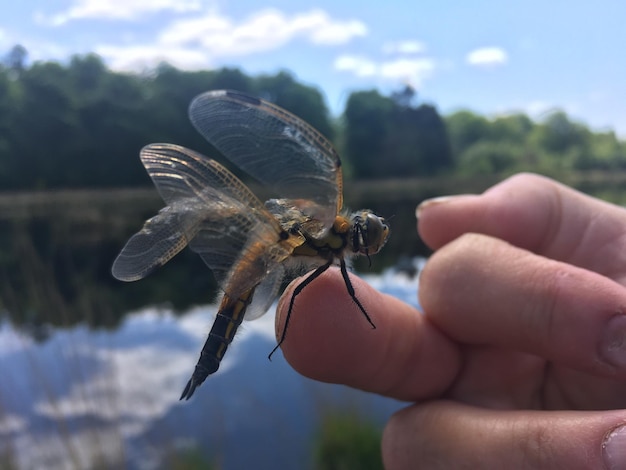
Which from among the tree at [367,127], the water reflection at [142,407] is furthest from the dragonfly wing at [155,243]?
the tree at [367,127]

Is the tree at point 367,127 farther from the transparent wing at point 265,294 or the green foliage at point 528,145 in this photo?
the transparent wing at point 265,294

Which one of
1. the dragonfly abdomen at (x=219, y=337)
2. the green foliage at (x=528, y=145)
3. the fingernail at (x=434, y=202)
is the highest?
the fingernail at (x=434, y=202)

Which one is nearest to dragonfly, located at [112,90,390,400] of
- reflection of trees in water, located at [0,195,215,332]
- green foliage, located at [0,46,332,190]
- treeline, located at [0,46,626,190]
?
reflection of trees in water, located at [0,195,215,332]

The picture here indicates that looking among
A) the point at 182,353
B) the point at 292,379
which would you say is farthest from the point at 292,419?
the point at 182,353

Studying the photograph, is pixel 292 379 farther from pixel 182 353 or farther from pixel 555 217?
pixel 555 217

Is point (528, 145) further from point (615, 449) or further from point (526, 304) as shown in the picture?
point (615, 449)

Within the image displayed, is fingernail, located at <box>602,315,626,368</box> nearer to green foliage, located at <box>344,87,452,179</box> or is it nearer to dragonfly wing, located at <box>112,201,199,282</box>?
dragonfly wing, located at <box>112,201,199,282</box>
